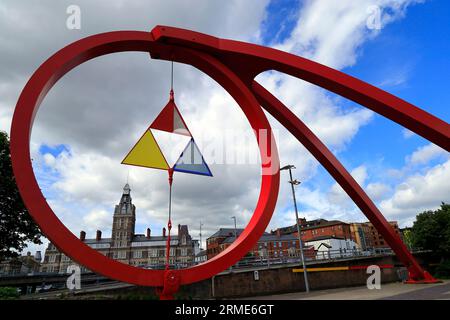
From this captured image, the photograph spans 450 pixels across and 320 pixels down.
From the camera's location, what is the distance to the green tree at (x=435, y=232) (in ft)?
114

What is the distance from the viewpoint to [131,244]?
84.2 meters

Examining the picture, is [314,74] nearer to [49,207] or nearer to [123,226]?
[49,207]

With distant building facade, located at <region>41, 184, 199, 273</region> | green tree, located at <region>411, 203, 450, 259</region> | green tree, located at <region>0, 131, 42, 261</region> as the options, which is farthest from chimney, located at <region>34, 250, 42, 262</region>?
green tree, located at <region>411, 203, 450, 259</region>

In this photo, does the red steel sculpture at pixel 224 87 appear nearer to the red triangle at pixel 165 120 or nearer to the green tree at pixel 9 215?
the red triangle at pixel 165 120

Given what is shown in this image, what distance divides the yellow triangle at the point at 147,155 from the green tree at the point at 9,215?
58.9ft

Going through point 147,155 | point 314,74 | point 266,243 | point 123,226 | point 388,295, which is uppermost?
point 123,226

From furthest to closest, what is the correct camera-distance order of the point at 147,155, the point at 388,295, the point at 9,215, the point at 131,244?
the point at 131,244 < the point at 9,215 < the point at 388,295 < the point at 147,155

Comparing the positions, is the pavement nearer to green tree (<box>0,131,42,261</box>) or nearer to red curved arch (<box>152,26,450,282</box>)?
red curved arch (<box>152,26,450,282</box>)

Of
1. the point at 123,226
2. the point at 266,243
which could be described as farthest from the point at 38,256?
the point at 266,243

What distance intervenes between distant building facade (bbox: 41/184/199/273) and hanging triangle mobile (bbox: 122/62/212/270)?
76.0m

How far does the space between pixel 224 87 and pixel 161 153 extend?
9.46ft

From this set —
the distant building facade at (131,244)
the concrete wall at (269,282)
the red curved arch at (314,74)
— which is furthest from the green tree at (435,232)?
the distant building facade at (131,244)

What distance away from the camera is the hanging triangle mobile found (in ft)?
19.4
